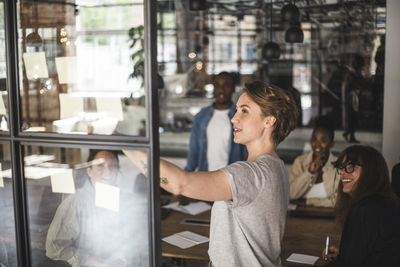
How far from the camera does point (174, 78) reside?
9609mm

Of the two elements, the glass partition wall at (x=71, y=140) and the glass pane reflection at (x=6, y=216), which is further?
the glass pane reflection at (x=6, y=216)

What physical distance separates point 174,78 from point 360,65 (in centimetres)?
370

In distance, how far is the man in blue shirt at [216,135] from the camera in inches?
165

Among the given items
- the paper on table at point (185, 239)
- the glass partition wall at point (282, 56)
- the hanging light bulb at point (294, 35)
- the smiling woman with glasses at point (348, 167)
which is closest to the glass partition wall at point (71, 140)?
the paper on table at point (185, 239)

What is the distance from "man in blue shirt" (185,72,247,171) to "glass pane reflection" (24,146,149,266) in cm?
251

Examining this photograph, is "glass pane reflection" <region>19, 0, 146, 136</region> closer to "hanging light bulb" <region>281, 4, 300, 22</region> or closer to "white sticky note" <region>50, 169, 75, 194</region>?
"white sticky note" <region>50, 169, 75, 194</region>

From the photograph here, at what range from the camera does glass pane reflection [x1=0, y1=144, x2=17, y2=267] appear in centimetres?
173

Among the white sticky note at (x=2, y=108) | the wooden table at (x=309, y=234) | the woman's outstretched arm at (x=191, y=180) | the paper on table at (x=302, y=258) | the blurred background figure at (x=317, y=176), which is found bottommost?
the wooden table at (x=309, y=234)

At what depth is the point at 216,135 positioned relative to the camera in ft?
13.9

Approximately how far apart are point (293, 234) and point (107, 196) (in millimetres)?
1614

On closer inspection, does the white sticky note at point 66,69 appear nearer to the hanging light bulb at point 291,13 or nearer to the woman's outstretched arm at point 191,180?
the woman's outstretched arm at point 191,180

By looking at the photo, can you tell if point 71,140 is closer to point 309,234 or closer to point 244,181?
point 244,181

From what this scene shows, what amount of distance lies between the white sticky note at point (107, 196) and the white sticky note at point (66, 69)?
366 mm

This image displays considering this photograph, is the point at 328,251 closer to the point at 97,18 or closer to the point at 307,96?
the point at 97,18
